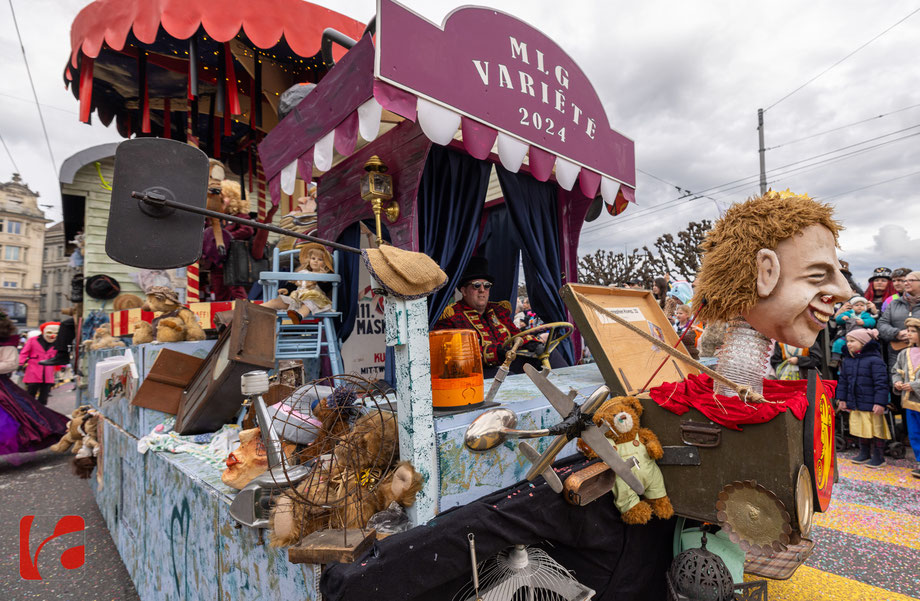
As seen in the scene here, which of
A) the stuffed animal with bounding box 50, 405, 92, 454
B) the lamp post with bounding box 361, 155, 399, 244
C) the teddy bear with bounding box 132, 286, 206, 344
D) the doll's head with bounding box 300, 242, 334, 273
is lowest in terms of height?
the stuffed animal with bounding box 50, 405, 92, 454

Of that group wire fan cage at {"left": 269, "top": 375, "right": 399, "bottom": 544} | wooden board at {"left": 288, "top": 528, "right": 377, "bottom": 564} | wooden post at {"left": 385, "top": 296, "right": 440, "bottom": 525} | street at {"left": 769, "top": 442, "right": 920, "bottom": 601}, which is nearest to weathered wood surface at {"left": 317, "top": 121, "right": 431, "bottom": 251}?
wire fan cage at {"left": 269, "top": 375, "right": 399, "bottom": 544}

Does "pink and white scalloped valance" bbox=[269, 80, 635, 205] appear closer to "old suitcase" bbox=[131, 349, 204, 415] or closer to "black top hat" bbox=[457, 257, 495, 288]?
"black top hat" bbox=[457, 257, 495, 288]

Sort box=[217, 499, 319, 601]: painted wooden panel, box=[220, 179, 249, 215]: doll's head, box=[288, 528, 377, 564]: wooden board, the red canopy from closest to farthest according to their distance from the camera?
box=[288, 528, 377, 564]: wooden board → box=[217, 499, 319, 601]: painted wooden panel → the red canopy → box=[220, 179, 249, 215]: doll's head

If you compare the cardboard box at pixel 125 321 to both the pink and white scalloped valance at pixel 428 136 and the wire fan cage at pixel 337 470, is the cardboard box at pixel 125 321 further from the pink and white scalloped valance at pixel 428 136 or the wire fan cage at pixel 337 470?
the wire fan cage at pixel 337 470

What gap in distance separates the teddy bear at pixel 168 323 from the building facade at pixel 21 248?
48.1m

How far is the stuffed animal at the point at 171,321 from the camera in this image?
9.69 feet

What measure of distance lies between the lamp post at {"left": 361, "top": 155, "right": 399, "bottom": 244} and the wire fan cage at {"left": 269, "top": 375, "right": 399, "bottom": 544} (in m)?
1.63

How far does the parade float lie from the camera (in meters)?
1.36

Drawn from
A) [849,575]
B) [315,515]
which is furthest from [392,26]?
[849,575]

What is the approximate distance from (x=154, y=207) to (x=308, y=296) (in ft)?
8.14

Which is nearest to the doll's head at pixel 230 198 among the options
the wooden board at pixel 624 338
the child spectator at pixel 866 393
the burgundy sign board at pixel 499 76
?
the burgundy sign board at pixel 499 76

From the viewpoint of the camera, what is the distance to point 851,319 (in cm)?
471

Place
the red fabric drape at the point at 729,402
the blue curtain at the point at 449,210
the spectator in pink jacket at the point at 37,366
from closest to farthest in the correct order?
the red fabric drape at the point at 729,402
the blue curtain at the point at 449,210
the spectator in pink jacket at the point at 37,366

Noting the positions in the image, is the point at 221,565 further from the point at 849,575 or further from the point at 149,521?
the point at 849,575
